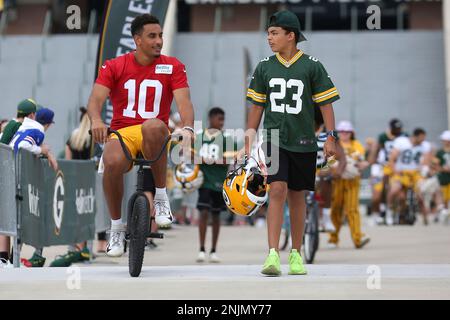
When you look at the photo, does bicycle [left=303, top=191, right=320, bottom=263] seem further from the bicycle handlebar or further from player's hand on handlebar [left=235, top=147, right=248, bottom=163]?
the bicycle handlebar

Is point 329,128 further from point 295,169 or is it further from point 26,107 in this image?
point 26,107

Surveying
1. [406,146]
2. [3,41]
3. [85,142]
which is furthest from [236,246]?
[3,41]

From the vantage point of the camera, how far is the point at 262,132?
10.3m

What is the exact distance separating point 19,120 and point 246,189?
4.40 meters

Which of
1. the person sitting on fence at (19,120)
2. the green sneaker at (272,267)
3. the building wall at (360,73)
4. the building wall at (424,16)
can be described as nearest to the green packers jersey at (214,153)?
the person sitting on fence at (19,120)

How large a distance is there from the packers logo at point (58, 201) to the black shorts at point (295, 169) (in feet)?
15.2

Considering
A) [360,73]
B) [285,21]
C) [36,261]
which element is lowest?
[36,261]

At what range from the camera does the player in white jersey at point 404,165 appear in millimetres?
24828

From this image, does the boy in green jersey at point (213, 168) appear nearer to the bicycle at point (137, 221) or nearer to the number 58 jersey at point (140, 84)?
the number 58 jersey at point (140, 84)

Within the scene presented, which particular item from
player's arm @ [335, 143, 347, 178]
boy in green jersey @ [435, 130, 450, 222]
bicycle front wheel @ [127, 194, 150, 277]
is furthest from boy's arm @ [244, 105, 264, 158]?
boy in green jersey @ [435, 130, 450, 222]

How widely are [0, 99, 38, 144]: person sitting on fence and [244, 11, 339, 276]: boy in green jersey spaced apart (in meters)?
4.09

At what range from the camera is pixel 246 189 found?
1012 centimetres

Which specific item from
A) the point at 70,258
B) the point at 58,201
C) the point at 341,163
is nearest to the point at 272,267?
the point at 58,201

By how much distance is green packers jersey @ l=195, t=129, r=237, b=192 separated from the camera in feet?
55.0
